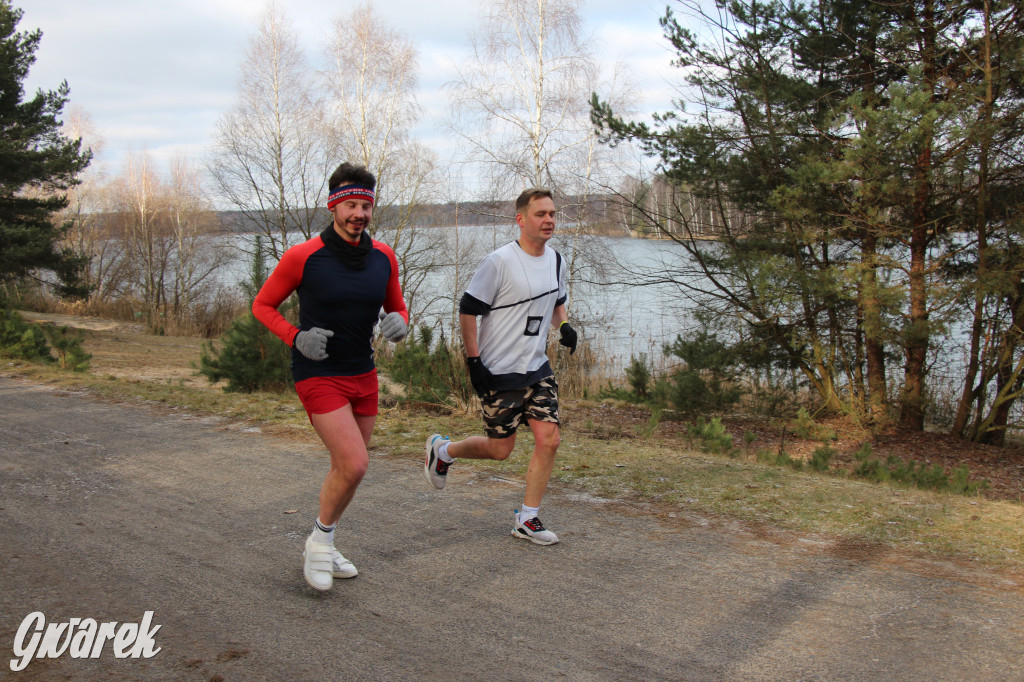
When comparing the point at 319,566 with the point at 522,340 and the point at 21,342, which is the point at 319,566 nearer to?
the point at 522,340

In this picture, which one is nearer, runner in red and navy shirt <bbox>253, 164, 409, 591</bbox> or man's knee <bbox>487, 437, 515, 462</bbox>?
runner in red and navy shirt <bbox>253, 164, 409, 591</bbox>

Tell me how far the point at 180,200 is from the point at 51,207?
23.1 m

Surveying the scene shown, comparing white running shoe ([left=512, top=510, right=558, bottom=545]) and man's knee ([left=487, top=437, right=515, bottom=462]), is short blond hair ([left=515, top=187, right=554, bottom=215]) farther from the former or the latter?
white running shoe ([left=512, top=510, right=558, bottom=545])

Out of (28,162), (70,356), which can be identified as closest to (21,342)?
(70,356)

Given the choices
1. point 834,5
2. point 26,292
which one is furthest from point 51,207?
point 834,5

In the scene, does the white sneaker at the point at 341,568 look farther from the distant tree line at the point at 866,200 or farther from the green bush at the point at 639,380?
the green bush at the point at 639,380

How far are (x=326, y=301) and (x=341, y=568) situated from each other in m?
1.39

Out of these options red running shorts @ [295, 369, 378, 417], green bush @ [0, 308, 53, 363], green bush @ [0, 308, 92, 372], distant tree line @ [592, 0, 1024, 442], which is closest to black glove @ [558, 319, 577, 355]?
red running shorts @ [295, 369, 378, 417]

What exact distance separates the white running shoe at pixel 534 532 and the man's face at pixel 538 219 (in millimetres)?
1712

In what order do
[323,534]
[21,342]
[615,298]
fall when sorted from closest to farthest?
1. [323,534]
2. [21,342]
3. [615,298]

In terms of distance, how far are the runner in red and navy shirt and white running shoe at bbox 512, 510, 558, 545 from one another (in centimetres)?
112

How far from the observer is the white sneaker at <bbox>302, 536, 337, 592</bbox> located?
3.85 metres

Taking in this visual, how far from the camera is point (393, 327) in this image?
3.95 meters

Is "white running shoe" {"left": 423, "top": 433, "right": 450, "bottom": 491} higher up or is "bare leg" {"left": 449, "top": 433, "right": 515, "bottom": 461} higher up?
"bare leg" {"left": 449, "top": 433, "right": 515, "bottom": 461}
